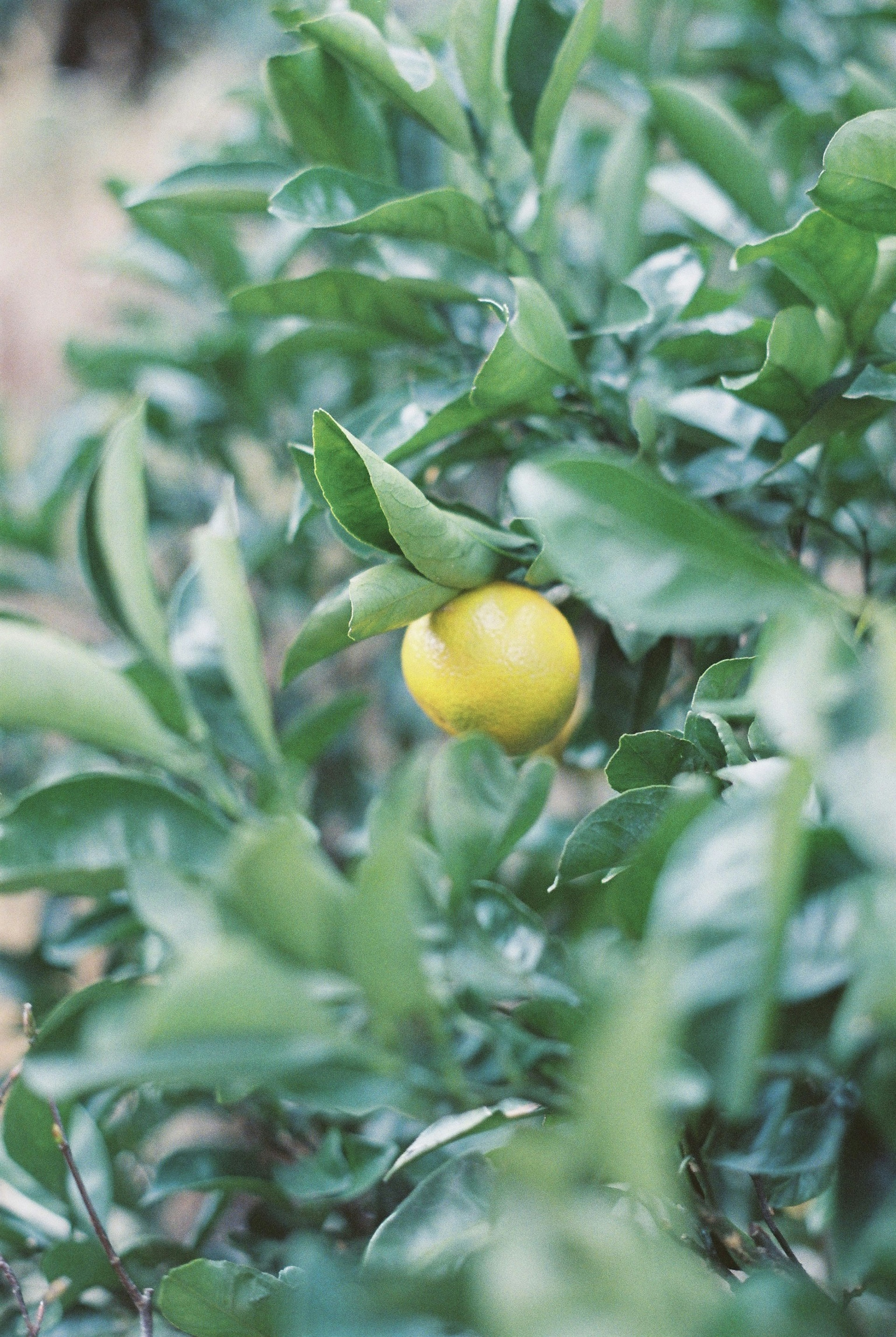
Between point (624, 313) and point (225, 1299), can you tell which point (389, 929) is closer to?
point (225, 1299)

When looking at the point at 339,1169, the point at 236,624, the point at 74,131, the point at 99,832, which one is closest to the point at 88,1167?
the point at 339,1169

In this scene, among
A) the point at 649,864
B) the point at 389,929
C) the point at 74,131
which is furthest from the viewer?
the point at 74,131

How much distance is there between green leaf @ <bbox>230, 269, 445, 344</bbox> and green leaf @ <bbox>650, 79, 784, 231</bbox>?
0.29 m

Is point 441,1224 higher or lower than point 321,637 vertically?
lower

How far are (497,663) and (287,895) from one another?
260mm

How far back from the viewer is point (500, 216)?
2.45 feet

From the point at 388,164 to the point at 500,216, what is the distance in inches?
4.8

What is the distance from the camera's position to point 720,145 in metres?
0.86

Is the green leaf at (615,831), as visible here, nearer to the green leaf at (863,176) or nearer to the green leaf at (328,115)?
the green leaf at (863,176)

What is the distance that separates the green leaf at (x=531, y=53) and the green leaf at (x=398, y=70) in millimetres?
58

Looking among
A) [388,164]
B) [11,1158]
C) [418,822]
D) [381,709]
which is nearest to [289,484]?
[381,709]

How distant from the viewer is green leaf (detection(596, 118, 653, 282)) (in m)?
0.90

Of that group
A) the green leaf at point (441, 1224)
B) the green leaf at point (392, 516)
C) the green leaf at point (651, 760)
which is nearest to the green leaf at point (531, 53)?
the green leaf at point (392, 516)

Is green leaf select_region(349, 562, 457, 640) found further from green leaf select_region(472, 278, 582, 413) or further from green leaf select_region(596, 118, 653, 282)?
green leaf select_region(596, 118, 653, 282)
